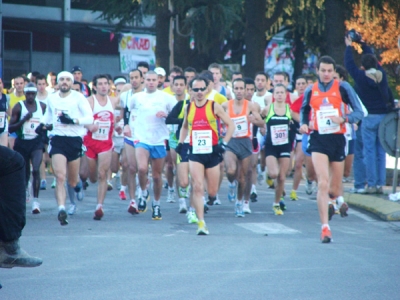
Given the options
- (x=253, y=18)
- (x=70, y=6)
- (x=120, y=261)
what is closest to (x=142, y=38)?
(x=70, y=6)

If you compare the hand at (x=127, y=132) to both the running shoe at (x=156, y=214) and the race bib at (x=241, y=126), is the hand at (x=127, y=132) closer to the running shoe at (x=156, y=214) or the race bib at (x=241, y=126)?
the running shoe at (x=156, y=214)

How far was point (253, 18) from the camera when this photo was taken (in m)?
25.2

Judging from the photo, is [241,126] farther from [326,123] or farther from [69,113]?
[326,123]

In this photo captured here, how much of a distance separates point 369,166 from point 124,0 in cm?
1490

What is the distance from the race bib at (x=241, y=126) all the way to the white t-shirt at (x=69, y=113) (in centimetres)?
223

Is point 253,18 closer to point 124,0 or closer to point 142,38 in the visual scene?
point 124,0

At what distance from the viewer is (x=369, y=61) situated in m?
14.0

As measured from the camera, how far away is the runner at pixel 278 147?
13.5 m

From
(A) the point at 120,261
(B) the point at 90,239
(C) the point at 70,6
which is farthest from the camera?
(C) the point at 70,6

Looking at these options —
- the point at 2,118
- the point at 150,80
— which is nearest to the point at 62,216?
the point at 150,80

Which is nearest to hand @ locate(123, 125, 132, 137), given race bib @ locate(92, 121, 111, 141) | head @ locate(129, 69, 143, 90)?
race bib @ locate(92, 121, 111, 141)

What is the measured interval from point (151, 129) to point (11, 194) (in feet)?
23.3

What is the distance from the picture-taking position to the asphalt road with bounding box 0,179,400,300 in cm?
697

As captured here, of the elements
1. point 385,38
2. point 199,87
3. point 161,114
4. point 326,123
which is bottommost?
point 326,123
